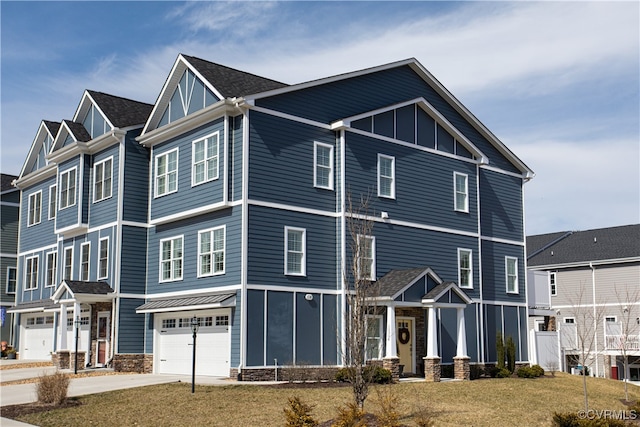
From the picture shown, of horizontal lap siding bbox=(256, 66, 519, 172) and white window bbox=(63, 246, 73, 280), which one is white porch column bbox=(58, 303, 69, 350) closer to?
white window bbox=(63, 246, 73, 280)

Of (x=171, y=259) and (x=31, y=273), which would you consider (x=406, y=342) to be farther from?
(x=31, y=273)

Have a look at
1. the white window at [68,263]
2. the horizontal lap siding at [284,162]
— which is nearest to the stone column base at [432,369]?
the horizontal lap siding at [284,162]

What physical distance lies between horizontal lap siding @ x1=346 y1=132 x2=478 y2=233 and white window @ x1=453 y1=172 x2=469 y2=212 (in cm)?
22

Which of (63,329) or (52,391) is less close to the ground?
(63,329)

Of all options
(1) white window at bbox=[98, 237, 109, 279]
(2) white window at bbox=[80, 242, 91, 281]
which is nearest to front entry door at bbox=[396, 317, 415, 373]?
(1) white window at bbox=[98, 237, 109, 279]

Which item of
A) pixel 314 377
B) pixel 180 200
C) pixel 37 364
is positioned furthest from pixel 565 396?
pixel 37 364

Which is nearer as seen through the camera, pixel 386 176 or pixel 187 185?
pixel 187 185

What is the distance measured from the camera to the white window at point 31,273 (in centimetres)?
4181

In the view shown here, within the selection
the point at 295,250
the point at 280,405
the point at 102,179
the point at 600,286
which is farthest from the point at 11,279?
the point at 600,286

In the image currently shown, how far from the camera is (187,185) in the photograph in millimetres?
29703

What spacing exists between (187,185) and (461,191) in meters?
12.5

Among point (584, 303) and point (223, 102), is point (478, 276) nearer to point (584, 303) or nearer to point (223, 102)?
point (223, 102)

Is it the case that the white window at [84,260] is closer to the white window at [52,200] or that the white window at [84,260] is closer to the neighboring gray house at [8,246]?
the white window at [52,200]

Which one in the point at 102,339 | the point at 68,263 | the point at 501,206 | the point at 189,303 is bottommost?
the point at 102,339
